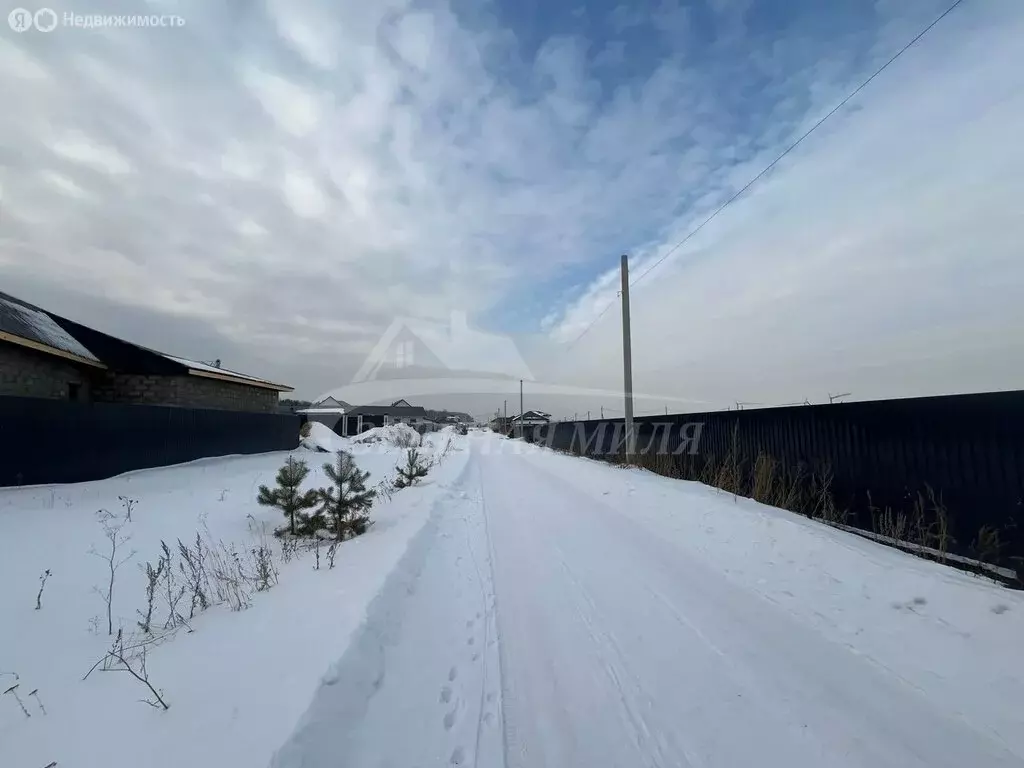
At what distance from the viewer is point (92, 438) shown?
984 centimetres

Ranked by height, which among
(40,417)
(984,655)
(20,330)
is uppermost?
(20,330)

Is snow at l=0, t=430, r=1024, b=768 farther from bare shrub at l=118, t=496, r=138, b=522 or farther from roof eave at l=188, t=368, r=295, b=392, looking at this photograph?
roof eave at l=188, t=368, r=295, b=392

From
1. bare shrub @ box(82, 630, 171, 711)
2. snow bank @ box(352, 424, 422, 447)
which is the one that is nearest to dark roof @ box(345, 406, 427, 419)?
snow bank @ box(352, 424, 422, 447)

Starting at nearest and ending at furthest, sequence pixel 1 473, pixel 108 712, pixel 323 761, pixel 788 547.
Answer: pixel 323 761
pixel 108 712
pixel 788 547
pixel 1 473

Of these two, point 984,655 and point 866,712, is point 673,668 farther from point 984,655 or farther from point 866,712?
point 984,655

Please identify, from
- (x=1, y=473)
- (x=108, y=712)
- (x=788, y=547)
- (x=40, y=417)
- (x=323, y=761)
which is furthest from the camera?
(x=40, y=417)

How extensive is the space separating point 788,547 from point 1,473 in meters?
12.7

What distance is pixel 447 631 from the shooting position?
3.47 metres

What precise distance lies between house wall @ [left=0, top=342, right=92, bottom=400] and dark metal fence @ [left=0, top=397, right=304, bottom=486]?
2042mm

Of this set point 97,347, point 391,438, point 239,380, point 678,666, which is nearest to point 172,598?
point 678,666

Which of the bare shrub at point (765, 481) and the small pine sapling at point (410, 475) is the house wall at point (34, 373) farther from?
the bare shrub at point (765, 481)

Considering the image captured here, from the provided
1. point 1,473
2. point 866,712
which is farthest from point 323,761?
→ point 1,473

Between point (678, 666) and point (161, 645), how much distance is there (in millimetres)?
3767

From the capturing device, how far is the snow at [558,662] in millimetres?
2203
